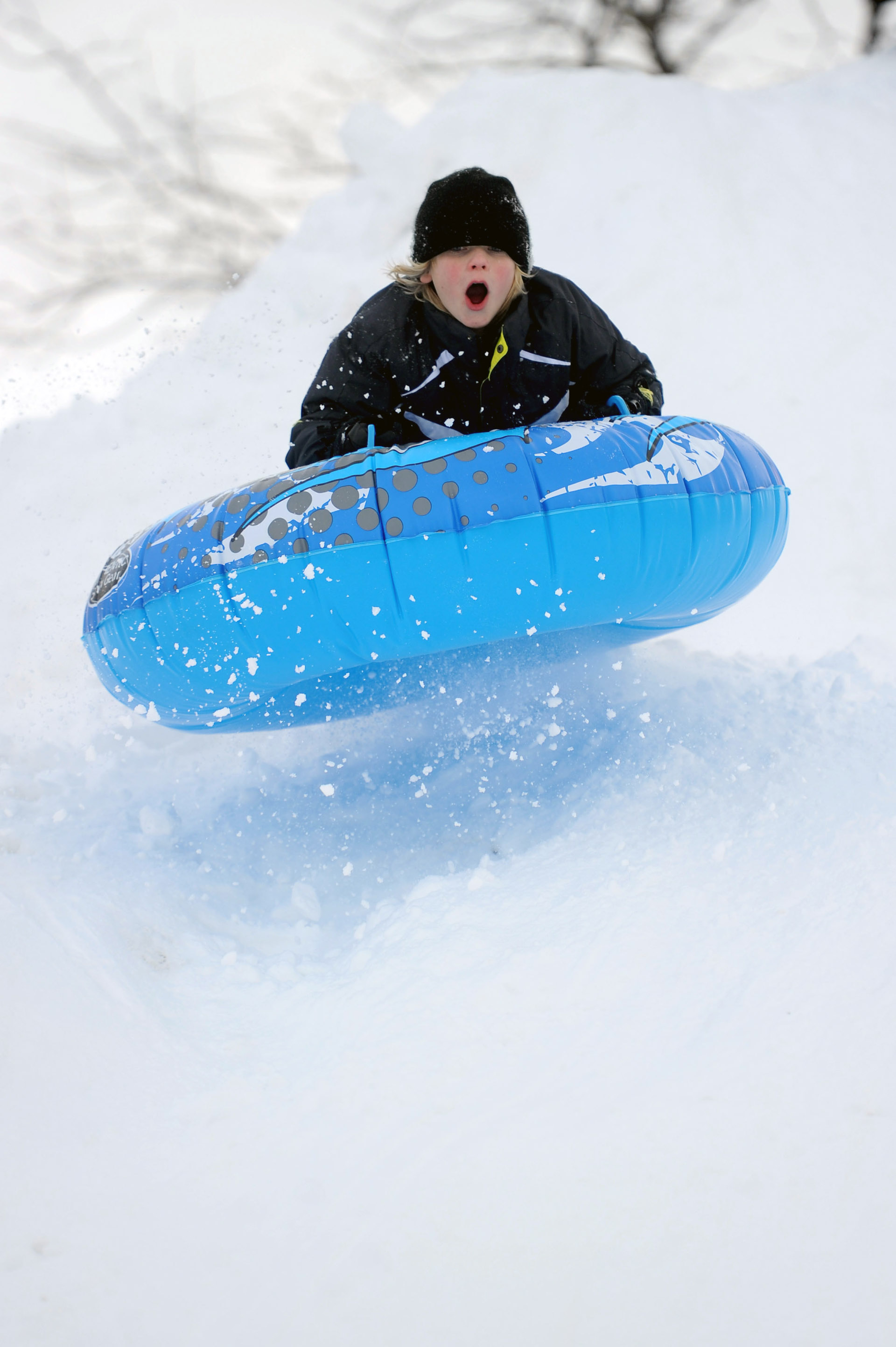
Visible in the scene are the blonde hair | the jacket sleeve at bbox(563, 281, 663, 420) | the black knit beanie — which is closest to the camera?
the black knit beanie

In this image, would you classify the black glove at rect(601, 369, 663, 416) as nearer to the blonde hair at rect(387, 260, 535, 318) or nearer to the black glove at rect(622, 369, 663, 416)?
the black glove at rect(622, 369, 663, 416)

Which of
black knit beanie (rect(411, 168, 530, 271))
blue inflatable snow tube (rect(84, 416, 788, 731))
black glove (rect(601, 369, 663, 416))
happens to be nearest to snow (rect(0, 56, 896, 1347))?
blue inflatable snow tube (rect(84, 416, 788, 731))

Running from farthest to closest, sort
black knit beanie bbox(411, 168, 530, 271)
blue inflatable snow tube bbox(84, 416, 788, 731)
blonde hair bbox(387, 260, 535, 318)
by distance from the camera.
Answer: blonde hair bbox(387, 260, 535, 318)
black knit beanie bbox(411, 168, 530, 271)
blue inflatable snow tube bbox(84, 416, 788, 731)

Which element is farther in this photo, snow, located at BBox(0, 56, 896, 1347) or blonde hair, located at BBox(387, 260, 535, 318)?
blonde hair, located at BBox(387, 260, 535, 318)

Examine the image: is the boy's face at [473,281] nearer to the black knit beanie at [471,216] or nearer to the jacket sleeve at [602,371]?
the black knit beanie at [471,216]

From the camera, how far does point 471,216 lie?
1.74 meters

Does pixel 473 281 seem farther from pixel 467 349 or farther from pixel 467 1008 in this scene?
pixel 467 1008

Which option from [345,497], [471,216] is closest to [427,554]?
[345,497]

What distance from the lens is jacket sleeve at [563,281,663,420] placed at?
6.50ft

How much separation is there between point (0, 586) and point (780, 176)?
13.5 ft

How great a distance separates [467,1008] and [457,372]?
1290 millimetres

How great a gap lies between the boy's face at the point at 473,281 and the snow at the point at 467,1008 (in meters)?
0.73

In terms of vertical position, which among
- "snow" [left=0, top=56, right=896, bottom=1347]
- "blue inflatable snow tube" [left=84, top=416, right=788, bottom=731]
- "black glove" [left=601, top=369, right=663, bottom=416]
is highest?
"black glove" [left=601, top=369, right=663, bottom=416]

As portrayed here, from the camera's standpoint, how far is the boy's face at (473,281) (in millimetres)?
1779
